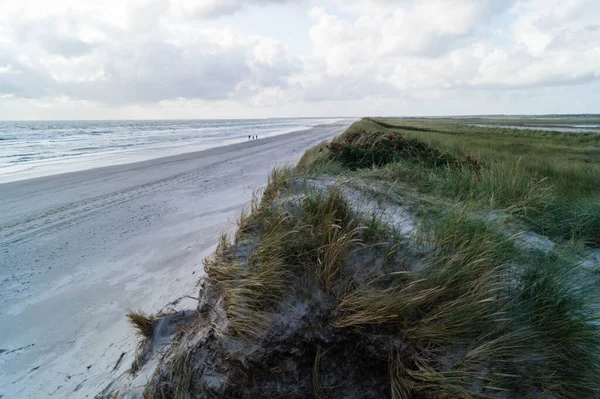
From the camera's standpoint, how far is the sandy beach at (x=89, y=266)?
3594 mm

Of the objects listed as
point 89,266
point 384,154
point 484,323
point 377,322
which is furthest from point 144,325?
point 384,154

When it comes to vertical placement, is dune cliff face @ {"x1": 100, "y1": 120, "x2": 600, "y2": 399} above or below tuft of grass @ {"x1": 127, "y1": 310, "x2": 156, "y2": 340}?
above

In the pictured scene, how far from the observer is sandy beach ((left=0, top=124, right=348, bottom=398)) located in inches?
141

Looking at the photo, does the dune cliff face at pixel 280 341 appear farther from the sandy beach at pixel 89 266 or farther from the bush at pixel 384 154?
the bush at pixel 384 154

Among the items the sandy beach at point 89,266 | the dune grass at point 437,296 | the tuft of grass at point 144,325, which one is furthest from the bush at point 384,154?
the tuft of grass at point 144,325

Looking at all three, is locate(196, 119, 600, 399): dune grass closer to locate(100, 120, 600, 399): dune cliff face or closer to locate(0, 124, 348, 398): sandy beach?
locate(100, 120, 600, 399): dune cliff face

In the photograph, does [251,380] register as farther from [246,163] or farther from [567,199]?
[246,163]

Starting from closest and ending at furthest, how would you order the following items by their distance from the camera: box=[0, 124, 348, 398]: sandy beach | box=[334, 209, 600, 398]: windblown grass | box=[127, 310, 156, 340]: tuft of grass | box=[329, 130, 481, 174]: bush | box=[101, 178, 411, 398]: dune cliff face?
box=[334, 209, 600, 398]: windblown grass → box=[101, 178, 411, 398]: dune cliff face → box=[127, 310, 156, 340]: tuft of grass → box=[0, 124, 348, 398]: sandy beach → box=[329, 130, 481, 174]: bush

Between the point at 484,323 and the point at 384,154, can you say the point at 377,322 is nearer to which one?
the point at 484,323

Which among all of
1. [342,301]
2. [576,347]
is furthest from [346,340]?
[576,347]

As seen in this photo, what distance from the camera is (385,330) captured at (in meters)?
2.39

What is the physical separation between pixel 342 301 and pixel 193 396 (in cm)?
134

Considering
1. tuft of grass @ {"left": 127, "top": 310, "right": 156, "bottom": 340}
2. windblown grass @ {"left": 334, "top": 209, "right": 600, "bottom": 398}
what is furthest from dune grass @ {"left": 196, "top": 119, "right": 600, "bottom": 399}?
tuft of grass @ {"left": 127, "top": 310, "right": 156, "bottom": 340}

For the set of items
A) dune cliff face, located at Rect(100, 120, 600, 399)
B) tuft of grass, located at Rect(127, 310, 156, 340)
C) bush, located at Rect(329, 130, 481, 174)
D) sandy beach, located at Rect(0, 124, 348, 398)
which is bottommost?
sandy beach, located at Rect(0, 124, 348, 398)
